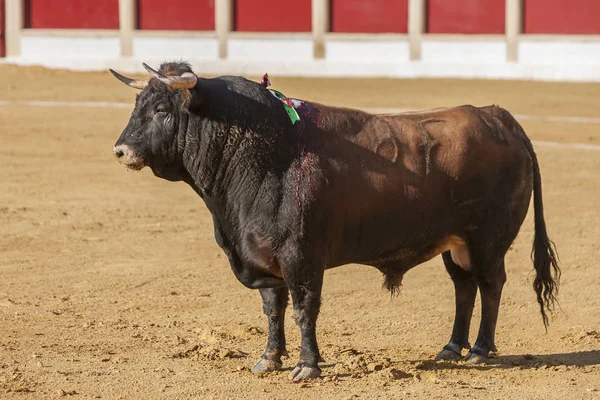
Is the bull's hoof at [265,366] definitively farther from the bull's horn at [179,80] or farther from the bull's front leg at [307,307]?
the bull's horn at [179,80]

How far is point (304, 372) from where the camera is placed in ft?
21.4

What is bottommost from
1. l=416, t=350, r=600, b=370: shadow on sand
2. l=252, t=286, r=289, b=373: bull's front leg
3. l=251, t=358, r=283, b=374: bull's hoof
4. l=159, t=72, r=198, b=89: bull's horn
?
l=416, t=350, r=600, b=370: shadow on sand

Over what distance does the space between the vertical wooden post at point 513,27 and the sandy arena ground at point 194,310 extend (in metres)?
9.22

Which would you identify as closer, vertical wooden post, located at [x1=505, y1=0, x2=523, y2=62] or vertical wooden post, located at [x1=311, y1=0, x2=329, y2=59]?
vertical wooden post, located at [x1=505, y1=0, x2=523, y2=62]

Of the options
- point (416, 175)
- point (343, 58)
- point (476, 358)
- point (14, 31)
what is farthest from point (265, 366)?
point (14, 31)

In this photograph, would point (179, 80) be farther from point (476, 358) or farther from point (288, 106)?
point (476, 358)

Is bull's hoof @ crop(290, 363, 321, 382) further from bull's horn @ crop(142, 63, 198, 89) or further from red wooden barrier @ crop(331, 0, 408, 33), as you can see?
red wooden barrier @ crop(331, 0, 408, 33)

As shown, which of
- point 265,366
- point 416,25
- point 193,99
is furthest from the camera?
point 416,25

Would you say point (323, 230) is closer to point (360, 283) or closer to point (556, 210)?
point (360, 283)

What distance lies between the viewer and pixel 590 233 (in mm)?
10898

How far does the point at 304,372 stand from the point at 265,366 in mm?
331

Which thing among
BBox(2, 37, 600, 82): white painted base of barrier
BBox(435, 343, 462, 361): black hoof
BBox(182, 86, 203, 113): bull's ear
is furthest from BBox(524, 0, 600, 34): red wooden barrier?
BBox(182, 86, 203, 113): bull's ear

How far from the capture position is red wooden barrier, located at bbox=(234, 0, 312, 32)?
81.3 feet

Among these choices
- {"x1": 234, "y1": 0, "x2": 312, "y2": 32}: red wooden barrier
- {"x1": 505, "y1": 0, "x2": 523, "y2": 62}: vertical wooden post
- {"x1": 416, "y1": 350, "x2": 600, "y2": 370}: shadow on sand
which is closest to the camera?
{"x1": 416, "y1": 350, "x2": 600, "y2": 370}: shadow on sand
